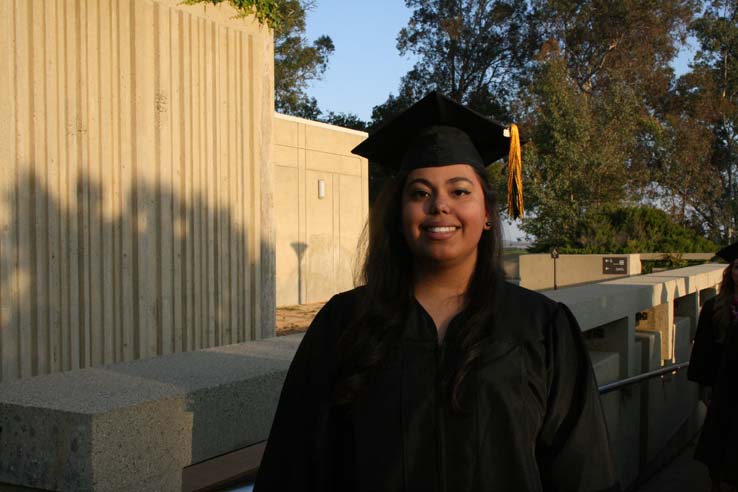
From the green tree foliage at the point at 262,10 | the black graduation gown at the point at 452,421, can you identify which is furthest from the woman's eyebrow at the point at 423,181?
the green tree foliage at the point at 262,10

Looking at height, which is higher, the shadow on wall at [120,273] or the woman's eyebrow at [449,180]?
the woman's eyebrow at [449,180]

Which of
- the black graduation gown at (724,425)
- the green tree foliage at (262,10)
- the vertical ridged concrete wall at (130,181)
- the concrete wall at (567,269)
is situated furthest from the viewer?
the concrete wall at (567,269)

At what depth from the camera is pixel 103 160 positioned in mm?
4664

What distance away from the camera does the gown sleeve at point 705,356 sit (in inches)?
222

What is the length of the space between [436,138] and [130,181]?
3.14 m

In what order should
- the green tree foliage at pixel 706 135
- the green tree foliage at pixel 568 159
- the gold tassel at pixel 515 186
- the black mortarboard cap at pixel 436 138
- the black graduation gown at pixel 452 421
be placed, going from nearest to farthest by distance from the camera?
the black graduation gown at pixel 452 421
the black mortarboard cap at pixel 436 138
the gold tassel at pixel 515 186
the green tree foliage at pixel 568 159
the green tree foliage at pixel 706 135

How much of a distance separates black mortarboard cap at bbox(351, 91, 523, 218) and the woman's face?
50 millimetres

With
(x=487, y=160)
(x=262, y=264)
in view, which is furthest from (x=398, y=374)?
(x=262, y=264)

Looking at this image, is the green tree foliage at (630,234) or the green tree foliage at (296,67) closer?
the green tree foliage at (630,234)

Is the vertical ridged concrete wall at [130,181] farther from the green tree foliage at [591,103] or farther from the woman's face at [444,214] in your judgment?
the green tree foliage at [591,103]

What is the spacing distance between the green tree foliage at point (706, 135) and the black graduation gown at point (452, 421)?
3380 cm

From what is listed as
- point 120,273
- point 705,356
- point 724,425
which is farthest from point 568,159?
point 120,273

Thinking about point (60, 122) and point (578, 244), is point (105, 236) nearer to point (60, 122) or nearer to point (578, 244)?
point (60, 122)

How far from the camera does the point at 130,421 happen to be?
6.17ft
